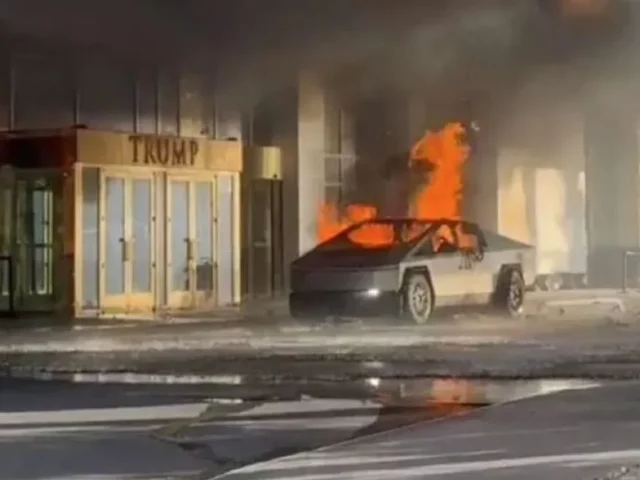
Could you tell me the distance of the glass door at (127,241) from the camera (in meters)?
24.6

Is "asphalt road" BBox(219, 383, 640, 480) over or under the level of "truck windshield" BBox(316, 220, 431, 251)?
under

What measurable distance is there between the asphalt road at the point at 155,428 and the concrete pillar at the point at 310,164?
1585 centimetres

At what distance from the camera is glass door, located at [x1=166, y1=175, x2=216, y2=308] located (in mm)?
25938

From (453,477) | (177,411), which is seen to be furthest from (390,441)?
(177,411)

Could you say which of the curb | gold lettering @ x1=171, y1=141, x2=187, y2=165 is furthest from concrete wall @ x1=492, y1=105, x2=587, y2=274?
the curb

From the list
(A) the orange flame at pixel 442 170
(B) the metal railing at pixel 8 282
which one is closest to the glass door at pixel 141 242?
(B) the metal railing at pixel 8 282

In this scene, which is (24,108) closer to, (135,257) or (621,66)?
(135,257)

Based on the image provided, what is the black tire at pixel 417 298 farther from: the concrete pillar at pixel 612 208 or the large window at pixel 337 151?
the concrete pillar at pixel 612 208

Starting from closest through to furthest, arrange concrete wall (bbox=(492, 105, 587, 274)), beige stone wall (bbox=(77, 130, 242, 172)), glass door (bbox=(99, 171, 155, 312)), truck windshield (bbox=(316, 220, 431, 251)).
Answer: truck windshield (bbox=(316, 220, 431, 251)) → beige stone wall (bbox=(77, 130, 242, 172)) → glass door (bbox=(99, 171, 155, 312)) → concrete wall (bbox=(492, 105, 587, 274))

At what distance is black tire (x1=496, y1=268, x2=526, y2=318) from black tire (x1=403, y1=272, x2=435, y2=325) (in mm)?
1586

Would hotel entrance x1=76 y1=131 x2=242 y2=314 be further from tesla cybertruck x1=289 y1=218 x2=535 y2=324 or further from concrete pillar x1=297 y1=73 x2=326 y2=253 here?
tesla cybertruck x1=289 y1=218 x2=535 y2=324

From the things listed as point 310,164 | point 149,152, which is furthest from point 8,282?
point 310,164

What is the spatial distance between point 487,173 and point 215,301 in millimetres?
7864

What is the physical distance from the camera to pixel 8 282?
2452 cm
